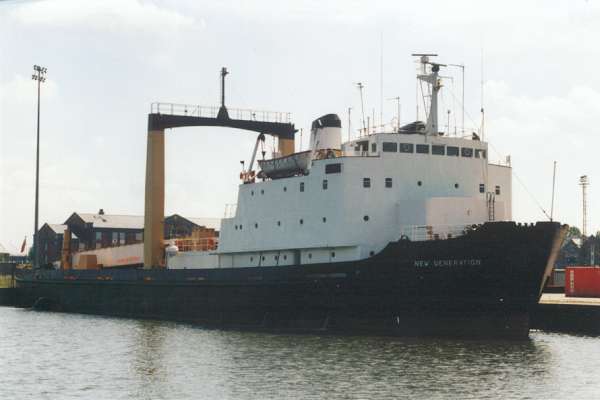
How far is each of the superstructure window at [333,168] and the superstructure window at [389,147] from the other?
5.54 ft

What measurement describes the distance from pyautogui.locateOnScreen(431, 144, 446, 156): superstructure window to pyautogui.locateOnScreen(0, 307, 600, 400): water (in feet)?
23.8

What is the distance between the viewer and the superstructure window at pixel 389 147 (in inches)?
1230

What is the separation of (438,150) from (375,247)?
171 inches

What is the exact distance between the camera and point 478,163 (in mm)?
32344

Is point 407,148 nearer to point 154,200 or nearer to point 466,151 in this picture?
point 466,151

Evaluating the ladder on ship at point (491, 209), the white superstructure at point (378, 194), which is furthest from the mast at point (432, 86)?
the ladder on ship at point (491, 209)

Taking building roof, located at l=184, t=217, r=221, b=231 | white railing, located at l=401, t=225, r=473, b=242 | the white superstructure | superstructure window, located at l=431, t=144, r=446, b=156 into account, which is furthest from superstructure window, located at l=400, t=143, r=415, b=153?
building roof, located at l=184, t=217, r=221, b=231

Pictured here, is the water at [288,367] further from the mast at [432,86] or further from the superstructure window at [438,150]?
the mast at [432,86]

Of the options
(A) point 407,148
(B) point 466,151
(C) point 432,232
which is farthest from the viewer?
(B) point 466,151

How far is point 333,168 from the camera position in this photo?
3123 cm

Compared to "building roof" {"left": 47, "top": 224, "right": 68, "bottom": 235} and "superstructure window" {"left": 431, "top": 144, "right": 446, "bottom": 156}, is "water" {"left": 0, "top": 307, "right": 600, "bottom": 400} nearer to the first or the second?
"superstructure window" {"left": 431, "top": 144, "right": 446, "bottom": 156}

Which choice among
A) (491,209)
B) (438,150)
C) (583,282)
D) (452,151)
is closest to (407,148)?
(438,150)

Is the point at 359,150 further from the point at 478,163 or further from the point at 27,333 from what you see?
the point at 27,333

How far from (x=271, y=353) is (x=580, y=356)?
29.6ft
